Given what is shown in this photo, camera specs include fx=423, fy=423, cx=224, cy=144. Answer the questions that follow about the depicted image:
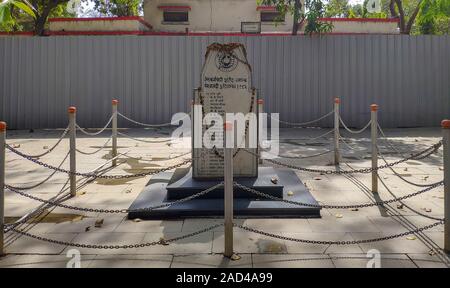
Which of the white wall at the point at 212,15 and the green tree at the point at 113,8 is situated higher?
the green tree at the point at 113,8

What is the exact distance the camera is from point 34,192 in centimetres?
650

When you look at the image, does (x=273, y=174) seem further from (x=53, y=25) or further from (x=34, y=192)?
(x=53, y=25)

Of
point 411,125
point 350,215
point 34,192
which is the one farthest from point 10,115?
point 411,125

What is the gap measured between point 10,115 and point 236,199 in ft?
39.0

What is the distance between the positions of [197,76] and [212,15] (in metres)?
12.8

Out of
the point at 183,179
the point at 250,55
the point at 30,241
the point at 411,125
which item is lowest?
the point at 30,241

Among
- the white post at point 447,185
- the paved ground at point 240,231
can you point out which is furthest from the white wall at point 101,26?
the white post at point 447,185

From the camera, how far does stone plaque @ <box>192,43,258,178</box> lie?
629 cm

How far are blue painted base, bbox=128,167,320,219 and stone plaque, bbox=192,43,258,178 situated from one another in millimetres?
287

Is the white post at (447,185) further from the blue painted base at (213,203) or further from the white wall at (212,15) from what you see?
the white wall at (212,15)

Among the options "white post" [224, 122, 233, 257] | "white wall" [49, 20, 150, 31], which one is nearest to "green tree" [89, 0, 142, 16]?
"white wall" [49, 20, 150, 31]

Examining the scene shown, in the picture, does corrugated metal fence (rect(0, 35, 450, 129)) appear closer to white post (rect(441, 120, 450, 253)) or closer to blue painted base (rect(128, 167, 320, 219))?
blue painted base (rect(128, 167, 320, 219))

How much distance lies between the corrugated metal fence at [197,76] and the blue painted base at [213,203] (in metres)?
8.63

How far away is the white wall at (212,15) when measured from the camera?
26141mm
